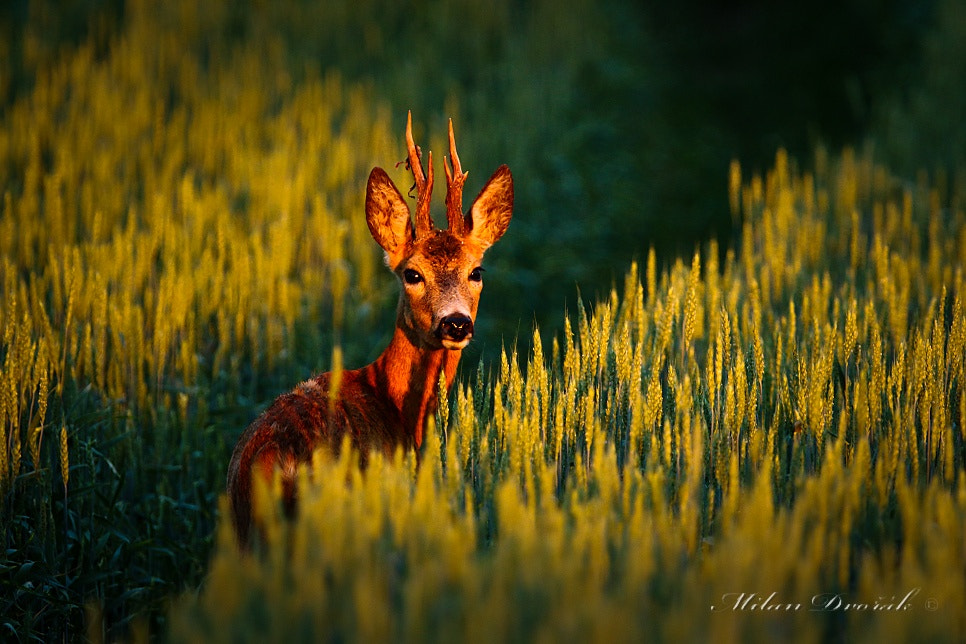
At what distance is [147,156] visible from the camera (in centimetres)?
889

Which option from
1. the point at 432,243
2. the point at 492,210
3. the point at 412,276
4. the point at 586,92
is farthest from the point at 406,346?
A: the point at 586,92

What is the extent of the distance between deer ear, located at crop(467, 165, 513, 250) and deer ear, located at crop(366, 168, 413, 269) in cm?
40

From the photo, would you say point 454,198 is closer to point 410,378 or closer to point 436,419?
point 410,378

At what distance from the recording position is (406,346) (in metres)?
5.61

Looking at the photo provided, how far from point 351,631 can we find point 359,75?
9952 mm

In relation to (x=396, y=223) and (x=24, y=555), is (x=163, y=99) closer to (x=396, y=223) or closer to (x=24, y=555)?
(x=396, y=223)

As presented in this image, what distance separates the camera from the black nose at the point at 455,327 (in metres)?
5.26

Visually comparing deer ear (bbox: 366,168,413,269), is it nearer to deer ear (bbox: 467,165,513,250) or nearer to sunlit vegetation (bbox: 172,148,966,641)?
deer ear (bbox: 467,165,513,250)

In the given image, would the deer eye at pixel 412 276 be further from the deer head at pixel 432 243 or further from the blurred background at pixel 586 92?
the blurred background at pixel 586 92

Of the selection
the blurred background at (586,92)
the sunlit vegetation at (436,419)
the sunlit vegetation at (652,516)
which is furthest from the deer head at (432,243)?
the blurred background at (586,92)

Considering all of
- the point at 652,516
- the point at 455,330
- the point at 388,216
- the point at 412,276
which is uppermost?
the point at 388,216

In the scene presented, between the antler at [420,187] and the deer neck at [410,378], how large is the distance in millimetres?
655

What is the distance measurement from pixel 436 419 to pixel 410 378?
0.26 metres

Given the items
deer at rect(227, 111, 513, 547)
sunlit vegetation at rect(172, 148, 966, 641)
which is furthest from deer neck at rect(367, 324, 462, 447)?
sunlit vegetation at rect(172, 148, 966, 641)
